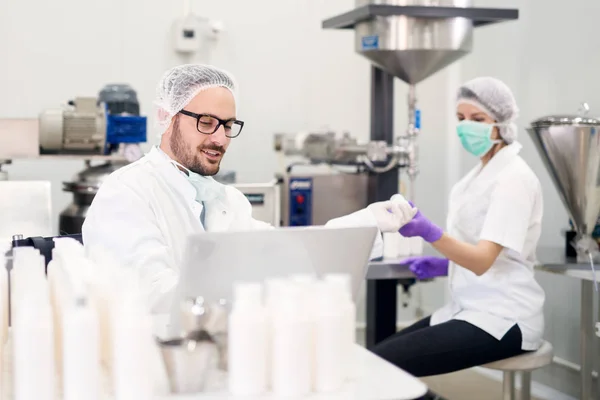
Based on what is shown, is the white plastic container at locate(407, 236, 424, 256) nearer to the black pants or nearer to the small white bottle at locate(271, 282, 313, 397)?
the black pants

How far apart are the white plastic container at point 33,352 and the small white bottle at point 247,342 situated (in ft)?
0.88

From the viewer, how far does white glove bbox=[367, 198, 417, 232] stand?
2225mm

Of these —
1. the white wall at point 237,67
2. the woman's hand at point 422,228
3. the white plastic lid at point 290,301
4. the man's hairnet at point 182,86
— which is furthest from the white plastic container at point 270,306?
the white wall at point 237,67

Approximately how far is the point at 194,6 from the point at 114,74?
56 centimetres

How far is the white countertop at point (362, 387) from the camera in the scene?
131 cm

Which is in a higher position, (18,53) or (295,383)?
(18,53)

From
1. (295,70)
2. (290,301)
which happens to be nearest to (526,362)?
(290,301)

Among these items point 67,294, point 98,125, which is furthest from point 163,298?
point 98,125

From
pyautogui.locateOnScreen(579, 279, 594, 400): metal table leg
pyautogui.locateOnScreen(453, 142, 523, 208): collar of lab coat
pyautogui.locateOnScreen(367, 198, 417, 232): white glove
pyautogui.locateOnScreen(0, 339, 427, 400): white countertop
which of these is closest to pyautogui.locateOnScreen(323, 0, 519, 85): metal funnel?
pyautogui.locateOnScreen(453, 142, 523, 208): collar of lab coat

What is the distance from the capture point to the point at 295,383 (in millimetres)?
1305

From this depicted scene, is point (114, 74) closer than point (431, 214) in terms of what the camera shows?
Yes

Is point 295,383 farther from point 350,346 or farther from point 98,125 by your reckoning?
point 98,125

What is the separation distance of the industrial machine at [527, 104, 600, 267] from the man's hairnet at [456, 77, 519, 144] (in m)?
0.17

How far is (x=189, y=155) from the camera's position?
90.2 inches
